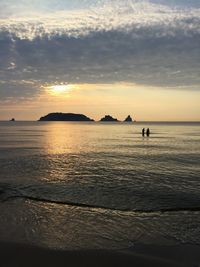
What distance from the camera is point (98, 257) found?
10258 mm

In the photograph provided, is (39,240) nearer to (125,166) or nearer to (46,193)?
(46,193)

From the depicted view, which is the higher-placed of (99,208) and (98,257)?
(98,257)

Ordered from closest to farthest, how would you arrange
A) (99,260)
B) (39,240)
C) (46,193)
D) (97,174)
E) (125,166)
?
1. (99,260)
2. (39,240)
3. (46,193)
4. (97,174)
5. (125,166)

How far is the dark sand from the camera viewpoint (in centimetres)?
973

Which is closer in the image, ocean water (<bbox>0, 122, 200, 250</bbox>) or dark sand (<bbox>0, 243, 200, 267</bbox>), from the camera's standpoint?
dark sand (<bbox>0, 243, 200, 267</bbox>)

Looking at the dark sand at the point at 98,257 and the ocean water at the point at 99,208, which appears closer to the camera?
the dark sand at the point at 98,257

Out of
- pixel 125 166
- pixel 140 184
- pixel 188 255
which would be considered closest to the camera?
pixel 188 255

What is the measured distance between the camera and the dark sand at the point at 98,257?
9734 mm

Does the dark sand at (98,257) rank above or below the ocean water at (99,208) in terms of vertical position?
above

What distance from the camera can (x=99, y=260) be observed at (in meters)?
10.0

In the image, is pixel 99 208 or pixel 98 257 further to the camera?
pixel 99 208

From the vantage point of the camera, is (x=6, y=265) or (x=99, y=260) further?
(x=99, y=260)

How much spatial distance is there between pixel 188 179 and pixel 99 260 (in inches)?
665

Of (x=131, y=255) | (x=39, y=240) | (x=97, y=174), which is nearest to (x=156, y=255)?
(x=131, y=255)
